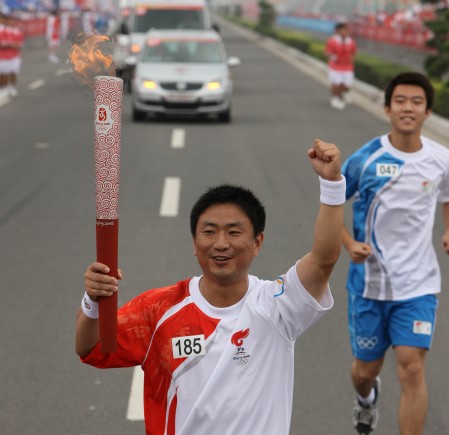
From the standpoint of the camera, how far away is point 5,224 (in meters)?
11.8

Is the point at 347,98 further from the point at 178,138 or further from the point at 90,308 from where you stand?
the point at 90,308

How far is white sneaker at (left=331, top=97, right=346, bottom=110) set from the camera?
24.3 metres

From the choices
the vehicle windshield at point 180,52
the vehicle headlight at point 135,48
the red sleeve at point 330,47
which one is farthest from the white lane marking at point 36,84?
the red sleeve at point 330,47

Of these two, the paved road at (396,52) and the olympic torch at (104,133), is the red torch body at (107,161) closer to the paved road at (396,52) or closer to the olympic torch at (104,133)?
the olympic torch at (104,133)

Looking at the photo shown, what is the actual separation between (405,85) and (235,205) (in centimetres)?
257

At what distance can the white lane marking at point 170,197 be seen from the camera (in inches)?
490

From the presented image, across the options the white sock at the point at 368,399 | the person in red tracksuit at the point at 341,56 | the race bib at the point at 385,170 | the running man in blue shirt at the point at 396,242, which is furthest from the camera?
the person in red tracksuit at the point at 341,56

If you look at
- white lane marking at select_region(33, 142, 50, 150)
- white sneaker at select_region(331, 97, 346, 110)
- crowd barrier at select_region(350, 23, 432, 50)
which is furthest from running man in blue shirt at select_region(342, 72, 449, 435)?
crowd barrier at select_region(350, 23, 432, 50)

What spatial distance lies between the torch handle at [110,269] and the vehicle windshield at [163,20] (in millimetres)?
23782

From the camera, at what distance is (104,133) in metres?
3.28

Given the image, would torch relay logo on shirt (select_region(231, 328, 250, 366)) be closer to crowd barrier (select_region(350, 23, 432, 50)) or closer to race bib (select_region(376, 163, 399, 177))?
race bib (select_region(376, 163, 399, 177))

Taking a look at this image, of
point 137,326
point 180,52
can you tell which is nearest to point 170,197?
point 180,52

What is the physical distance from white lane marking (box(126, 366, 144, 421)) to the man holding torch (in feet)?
Result: 8.84

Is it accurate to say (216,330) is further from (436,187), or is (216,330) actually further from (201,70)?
(201,70)
